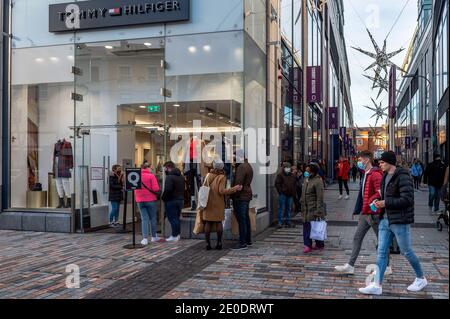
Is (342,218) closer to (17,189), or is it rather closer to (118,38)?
(118,38)

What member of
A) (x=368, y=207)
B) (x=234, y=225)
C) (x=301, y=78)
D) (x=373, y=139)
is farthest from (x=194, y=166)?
(x=373, y=139)

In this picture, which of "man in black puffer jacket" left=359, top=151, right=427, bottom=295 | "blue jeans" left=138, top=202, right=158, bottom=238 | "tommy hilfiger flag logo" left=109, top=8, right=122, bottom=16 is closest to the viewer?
"man in black puffer jacket" left=359, top=151, right=427, bottom=295

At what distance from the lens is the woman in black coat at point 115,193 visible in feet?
38.6

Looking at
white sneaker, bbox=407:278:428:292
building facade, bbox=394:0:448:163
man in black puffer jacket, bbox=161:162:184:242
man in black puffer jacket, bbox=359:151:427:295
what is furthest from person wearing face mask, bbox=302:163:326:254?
building facade, bbox=394:0:448:163

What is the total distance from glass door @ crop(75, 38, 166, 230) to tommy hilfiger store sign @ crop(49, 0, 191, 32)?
19.9 inches

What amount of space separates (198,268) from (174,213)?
2681mm

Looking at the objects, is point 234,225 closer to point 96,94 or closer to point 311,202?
point 311,202

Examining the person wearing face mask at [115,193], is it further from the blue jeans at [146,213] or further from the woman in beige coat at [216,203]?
the woman in beige coat at [216,203]

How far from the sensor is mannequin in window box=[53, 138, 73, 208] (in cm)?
1169

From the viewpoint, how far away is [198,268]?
721cm

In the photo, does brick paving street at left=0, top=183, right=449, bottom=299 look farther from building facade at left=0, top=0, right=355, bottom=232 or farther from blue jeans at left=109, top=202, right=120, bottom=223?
building facade at left=0, top=0, right=355, bottom=232

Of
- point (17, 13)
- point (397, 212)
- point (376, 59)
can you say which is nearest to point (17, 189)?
point (17, 13)

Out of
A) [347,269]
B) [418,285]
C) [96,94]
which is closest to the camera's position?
[418,285]

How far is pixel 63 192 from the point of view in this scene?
11680 millimetres
